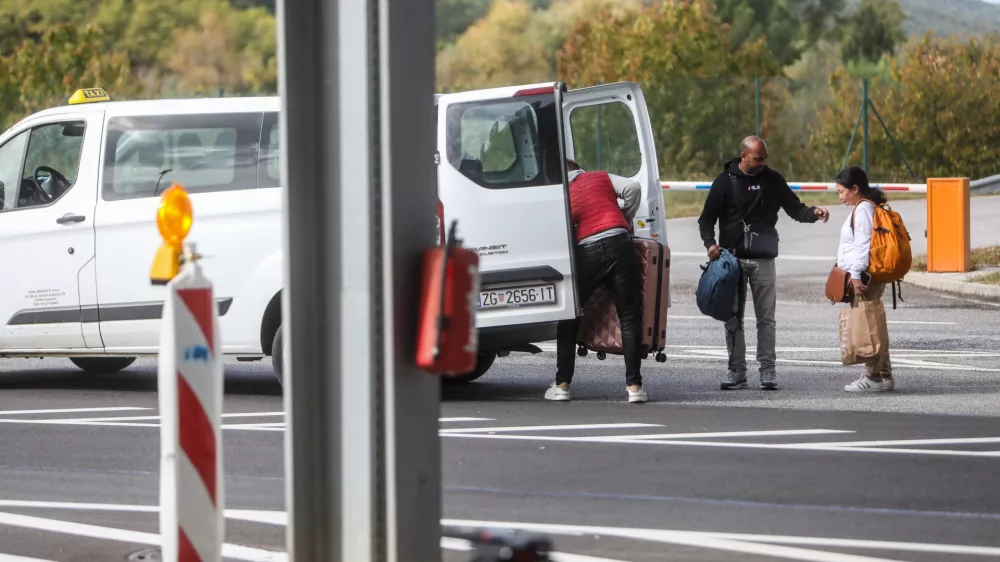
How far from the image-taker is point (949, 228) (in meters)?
18.6

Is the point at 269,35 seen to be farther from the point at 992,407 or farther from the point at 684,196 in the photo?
the point at 992,407

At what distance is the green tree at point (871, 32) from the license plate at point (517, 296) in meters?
75.8

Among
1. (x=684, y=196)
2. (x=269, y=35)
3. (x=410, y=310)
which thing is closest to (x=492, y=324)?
(x=410, y=310)

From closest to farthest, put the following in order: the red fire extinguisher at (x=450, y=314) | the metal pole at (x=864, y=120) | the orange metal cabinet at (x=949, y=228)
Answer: the red fire extinguisher at (x=450, y=314) → the orange metal cabinet at (x=949, y=228) → the metal pole at (x=864, y=120)

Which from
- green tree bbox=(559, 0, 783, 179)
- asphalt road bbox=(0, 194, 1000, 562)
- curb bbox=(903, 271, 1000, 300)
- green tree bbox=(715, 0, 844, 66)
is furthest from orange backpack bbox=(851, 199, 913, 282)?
green tree bbox=(715, 0, 844, 66)

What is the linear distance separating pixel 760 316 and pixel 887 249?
98 cm

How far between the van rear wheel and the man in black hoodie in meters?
4.42

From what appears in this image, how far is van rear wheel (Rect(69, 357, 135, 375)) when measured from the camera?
11.8 meters

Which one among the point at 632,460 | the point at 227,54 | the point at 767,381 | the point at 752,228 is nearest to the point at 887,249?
the point at 752,228

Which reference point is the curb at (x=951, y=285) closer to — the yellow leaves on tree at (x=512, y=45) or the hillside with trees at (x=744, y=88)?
the hillside with trees at (x=744, y=88)

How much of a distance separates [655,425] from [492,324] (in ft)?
4.55

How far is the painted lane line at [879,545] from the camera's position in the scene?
240 inches

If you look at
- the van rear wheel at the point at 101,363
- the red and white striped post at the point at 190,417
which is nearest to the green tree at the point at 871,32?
the van rear wheel at the point at 101,363

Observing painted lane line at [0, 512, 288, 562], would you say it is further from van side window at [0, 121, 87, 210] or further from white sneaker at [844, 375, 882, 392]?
white sneaker at [844, 375, 882, 392]
